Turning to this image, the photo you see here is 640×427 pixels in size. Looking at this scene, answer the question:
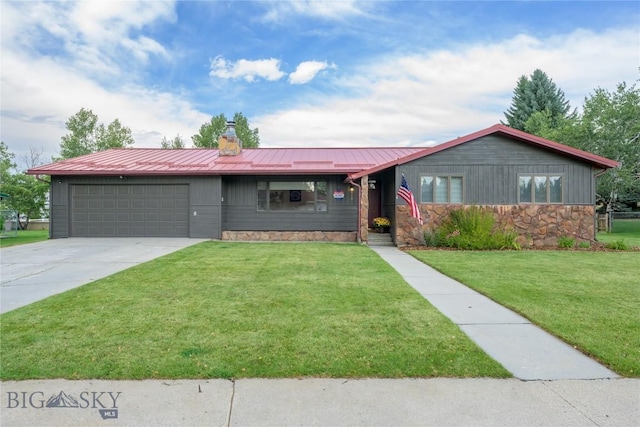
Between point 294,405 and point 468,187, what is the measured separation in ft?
37.5

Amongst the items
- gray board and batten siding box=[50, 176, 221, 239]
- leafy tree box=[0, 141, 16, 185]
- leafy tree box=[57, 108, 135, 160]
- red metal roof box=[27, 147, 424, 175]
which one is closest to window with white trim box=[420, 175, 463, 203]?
red metal roof box=[27, 147, 424, 175]

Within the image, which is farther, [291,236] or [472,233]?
[291,236]

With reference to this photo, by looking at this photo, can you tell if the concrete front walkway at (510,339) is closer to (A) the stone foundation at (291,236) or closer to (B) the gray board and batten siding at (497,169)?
(B) the gray board and batten siding at (497,169)

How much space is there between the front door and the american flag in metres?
3.61

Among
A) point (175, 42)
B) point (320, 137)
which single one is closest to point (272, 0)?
point (175, 42)

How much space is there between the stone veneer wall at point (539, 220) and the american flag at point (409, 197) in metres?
0.99

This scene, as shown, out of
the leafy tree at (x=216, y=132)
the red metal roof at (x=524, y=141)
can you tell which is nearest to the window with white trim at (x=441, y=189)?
the red metal roof at (x=524, y=141)

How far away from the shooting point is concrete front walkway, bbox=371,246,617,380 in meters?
Result: 2.97

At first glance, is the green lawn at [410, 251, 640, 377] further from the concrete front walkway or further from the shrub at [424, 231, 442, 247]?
the shrub at [424, 231, 442, 247]

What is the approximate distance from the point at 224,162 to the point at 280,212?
11.2ft

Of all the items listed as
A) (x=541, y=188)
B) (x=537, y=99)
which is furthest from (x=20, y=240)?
(x=537, y=99)

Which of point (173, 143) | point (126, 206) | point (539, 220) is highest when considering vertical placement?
point (173, 143)

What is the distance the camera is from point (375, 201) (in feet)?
51.3

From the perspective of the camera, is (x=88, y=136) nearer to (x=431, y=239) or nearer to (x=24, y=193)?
(x=24, y=193)
